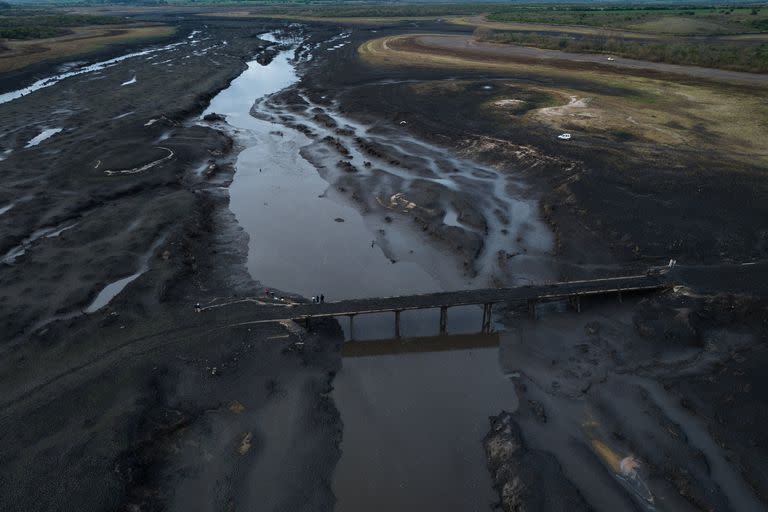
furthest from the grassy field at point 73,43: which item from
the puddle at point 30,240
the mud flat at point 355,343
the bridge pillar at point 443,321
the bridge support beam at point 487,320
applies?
the bridge support beam at point 487,320

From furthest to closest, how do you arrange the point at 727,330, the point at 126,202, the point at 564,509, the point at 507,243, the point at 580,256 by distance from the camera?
the point at 126,202, the point at 507,243, the point at 580,256, the point at 727,330, the point at 564,509

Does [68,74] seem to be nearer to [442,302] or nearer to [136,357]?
[136,357]

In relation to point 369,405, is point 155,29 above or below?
above

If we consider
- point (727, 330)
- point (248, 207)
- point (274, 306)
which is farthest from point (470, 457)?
point (248, 207)

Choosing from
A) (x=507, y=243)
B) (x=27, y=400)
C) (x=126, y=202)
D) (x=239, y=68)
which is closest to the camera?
(x=27, y=400)

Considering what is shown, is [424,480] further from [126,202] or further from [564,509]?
[126,202]

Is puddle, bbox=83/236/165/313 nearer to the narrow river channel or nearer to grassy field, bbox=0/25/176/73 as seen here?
the narrow river channel

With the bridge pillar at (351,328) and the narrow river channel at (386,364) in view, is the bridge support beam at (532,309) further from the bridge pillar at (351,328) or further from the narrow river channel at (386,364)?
the bridge pillar at (351,328)
